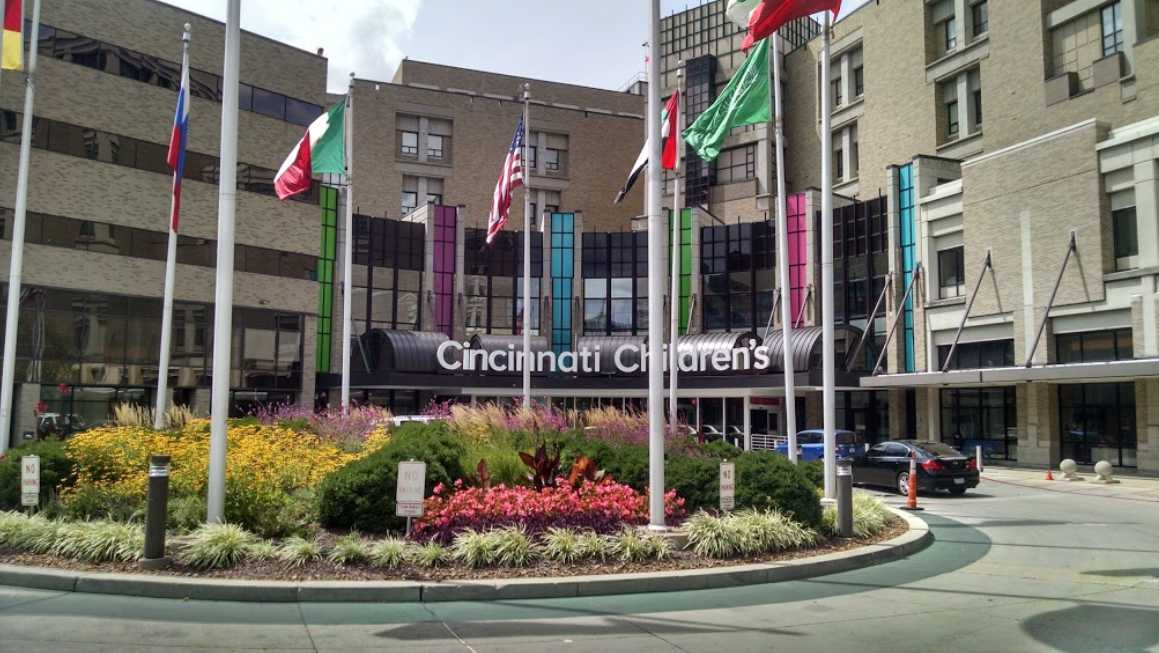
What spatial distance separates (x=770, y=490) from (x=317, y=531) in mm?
6294

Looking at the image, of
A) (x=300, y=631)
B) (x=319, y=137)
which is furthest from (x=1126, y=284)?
(x=300, y=631)

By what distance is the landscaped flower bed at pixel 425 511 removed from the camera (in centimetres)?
1046

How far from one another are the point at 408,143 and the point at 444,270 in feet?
48.0

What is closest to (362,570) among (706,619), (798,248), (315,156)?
(706,619)

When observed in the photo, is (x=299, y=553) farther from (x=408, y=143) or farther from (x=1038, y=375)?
(x=408, y=143)

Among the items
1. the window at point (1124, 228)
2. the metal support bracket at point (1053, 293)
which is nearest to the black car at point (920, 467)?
the metal support bracket at point (1053, 293)

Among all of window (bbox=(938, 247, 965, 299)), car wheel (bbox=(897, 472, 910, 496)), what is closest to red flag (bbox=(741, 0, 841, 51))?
car wheel (bbox=(897, 472, 910, 496))

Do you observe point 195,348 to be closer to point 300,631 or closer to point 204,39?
point 204,39

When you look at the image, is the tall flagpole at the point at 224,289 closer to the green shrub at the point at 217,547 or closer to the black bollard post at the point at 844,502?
the green shrub at the point at 217,547

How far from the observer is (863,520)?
13.9 metres

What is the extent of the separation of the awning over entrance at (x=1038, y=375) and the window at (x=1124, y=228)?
4239 millimetres

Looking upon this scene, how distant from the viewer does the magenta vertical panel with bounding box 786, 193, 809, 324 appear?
157 ft

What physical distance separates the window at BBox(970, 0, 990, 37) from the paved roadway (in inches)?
1563

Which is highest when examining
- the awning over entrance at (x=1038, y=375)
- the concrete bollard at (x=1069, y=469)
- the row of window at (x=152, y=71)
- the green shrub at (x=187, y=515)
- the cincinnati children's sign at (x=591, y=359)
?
the row of window at (x=152, y=71)
